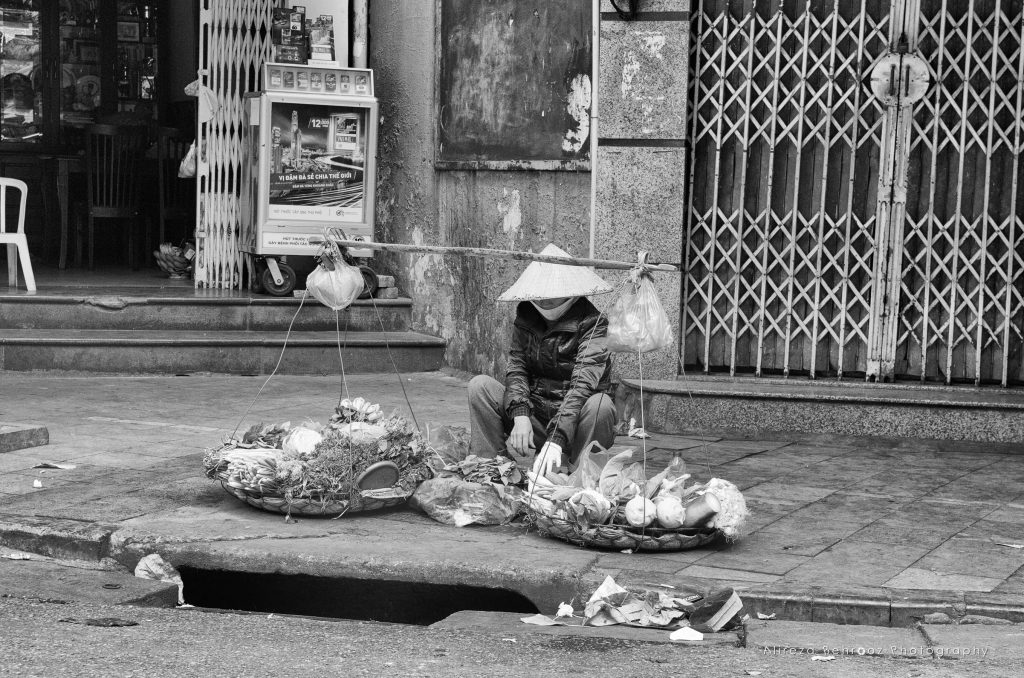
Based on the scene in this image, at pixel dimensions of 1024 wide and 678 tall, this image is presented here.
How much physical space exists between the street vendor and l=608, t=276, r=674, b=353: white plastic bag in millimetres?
584

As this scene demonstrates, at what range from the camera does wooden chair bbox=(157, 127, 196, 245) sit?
12.8 m

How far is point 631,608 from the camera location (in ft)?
15.8

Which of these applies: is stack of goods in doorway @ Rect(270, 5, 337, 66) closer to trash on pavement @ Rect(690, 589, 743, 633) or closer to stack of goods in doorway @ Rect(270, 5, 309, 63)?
stack of goods in doorway @ Rect(270, 5, 309, 63)

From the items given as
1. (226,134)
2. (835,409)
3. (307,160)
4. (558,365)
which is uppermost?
(226,134)

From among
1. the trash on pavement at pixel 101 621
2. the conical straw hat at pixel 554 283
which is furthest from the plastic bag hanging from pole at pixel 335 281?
the trash on pavement at pixel 101 621

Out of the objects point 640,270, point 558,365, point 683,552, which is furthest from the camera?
point 558,365

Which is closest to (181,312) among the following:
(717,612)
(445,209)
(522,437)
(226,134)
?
(226,134)

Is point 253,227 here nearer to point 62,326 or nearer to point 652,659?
point 62,326

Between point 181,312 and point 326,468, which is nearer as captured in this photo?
point 326,468

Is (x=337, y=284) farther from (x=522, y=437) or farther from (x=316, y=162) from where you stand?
(x=316, y=162)

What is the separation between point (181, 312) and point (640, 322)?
591 centimetres

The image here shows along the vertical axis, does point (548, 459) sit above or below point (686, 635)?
above

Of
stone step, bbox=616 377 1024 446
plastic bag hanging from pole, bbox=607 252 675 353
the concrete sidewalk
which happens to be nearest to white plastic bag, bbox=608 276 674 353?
plastic bag hanging from pole, bbox=607 252 675 353

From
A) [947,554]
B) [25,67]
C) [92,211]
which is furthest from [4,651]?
[25,67]
